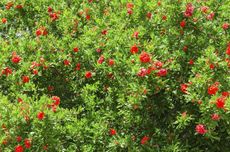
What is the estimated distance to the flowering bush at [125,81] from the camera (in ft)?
15.3

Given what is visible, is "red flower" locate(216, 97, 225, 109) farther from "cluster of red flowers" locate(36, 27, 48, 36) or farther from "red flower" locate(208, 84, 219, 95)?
"cluster of red flowers" locate(36, 27, 48, 36)

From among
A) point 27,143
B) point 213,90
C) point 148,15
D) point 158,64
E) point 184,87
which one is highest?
point 148,15

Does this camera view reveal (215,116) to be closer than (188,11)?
Yes

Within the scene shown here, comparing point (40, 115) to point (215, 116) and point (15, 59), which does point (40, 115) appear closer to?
point (15, 59)

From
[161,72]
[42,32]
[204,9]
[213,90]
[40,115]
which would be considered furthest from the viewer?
[42,32]

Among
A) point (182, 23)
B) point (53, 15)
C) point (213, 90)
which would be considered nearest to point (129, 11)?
point (182, 23)

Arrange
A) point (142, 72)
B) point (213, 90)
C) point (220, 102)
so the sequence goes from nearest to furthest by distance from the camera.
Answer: point (220, 102)
point (213, 90)
point (142, 72)

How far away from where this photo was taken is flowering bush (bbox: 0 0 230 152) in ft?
15.3

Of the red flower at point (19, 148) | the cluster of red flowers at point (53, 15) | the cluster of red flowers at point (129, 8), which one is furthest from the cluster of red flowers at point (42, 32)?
the red flower at point (19, 148)

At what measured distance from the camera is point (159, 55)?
5.20m

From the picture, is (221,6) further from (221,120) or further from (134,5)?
(221,120)

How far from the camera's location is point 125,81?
17.0 feet

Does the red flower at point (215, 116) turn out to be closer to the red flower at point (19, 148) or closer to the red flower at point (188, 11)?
the red flower at point (188, 11)

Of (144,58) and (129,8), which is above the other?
(129,8)
